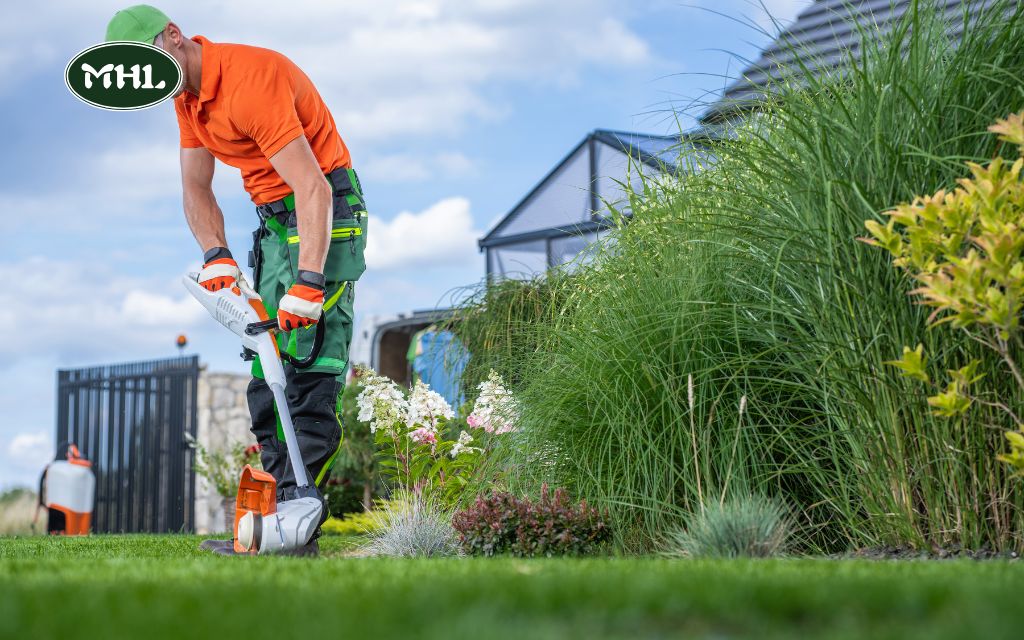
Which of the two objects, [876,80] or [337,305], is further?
[337,305]

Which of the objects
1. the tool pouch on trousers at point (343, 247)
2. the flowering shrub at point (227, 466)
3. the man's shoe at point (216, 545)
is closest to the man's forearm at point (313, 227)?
the tool pouch on trousers at point (343, 247)

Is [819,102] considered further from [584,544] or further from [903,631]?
[903,631]

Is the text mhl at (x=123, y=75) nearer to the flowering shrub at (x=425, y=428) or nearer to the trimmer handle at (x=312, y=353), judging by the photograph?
the trimmer handle at (x=312, y=353)

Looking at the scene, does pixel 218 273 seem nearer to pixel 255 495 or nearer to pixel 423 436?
pixel 255 495

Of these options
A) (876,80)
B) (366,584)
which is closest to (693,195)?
(876,80)

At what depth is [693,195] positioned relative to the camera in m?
4.46

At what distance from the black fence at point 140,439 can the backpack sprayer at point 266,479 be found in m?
8.39

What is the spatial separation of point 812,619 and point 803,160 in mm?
2276

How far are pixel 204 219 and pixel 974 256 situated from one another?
3.23 m

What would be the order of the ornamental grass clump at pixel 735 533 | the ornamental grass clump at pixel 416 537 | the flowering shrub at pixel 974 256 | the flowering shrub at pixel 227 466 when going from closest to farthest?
the flowering shrub at pixel 974 256 < the ornamental grass clump at pixel 735 533 < the ornamental grass clump at pixel 416 537 < the flowering shrub at pixel 227 466

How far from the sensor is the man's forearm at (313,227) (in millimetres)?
3889

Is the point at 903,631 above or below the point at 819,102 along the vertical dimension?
below

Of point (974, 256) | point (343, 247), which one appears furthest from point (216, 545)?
point (974, 256)

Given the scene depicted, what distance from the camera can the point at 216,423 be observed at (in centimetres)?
1273
